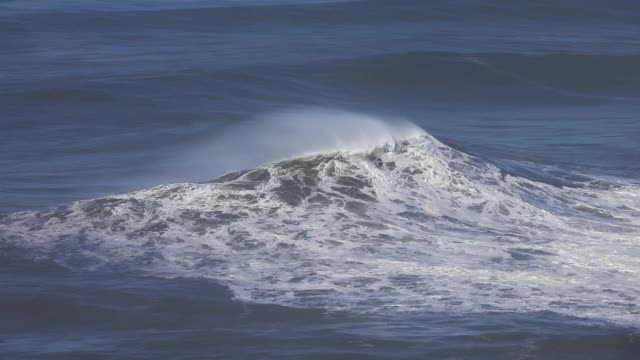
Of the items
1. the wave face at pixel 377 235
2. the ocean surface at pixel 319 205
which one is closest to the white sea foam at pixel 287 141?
the ocean surface at pixel 319 205

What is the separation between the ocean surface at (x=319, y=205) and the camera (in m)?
11.4

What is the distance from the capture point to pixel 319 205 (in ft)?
51.8

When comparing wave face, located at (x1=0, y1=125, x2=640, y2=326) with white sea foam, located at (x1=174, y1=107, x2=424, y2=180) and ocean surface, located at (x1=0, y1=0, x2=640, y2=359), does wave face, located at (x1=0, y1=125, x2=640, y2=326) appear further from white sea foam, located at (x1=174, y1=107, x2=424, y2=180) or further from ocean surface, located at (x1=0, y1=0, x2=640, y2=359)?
white sea foam, located at (x1=174, y1=107, x2=424, y2=180)

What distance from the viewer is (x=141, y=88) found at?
2706 cm

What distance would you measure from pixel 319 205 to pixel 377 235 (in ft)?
4.38

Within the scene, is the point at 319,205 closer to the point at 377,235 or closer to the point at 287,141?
the point at 377,235

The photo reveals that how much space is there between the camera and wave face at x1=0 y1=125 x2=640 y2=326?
12422 mm

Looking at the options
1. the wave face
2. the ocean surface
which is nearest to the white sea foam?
the ocean surface

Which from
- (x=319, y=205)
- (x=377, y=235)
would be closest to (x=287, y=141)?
(x=319, y=205)

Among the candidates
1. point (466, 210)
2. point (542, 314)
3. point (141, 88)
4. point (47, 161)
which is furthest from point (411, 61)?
point (542, 314)

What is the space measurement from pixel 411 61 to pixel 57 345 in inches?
820

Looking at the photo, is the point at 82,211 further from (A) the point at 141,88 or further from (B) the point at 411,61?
(B) the point at 411,61

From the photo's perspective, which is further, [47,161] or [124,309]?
[47,161]

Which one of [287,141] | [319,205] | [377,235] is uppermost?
[287,141]
